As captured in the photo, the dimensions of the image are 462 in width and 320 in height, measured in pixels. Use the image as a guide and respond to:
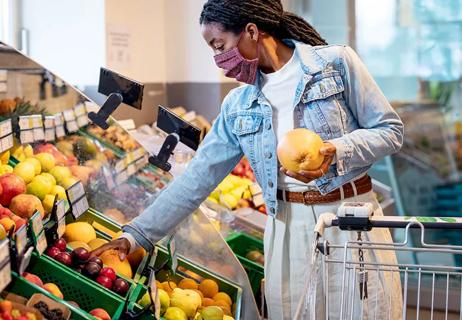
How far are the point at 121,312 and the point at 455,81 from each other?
406 cm

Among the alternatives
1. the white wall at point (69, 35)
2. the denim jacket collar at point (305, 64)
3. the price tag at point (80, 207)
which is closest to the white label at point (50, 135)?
the price tag at point (80, 207)

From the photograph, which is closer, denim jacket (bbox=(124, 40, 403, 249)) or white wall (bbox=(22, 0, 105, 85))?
denim jacket (bbox=(124, 40, 403, 249))

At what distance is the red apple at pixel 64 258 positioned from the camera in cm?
215

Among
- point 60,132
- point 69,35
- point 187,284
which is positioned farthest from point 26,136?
point 69,35

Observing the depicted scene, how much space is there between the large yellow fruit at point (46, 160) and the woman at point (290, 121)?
0.34 m

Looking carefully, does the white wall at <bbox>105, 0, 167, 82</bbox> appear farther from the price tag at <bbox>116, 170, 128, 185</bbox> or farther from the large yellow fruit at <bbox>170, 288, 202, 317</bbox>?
the large yellow fruit at <bbox>170, 288, 202, 317</bbox>

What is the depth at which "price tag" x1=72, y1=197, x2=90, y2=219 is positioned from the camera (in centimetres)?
242

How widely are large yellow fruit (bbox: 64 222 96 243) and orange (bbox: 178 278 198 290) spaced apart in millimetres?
336

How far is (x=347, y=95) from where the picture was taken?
2.34 metres

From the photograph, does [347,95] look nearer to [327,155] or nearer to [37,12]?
[327,155]

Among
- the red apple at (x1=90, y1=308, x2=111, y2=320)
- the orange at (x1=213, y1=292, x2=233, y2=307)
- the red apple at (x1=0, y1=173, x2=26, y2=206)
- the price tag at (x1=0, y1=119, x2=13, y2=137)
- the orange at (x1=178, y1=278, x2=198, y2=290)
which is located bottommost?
the orange at (x1=213, y1=292, x2=233, y2=307)

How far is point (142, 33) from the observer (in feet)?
14.8

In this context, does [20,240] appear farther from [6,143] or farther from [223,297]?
[223,297]

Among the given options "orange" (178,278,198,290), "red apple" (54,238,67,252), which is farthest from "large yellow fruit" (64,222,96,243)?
"orange" (178,278,198,290)
